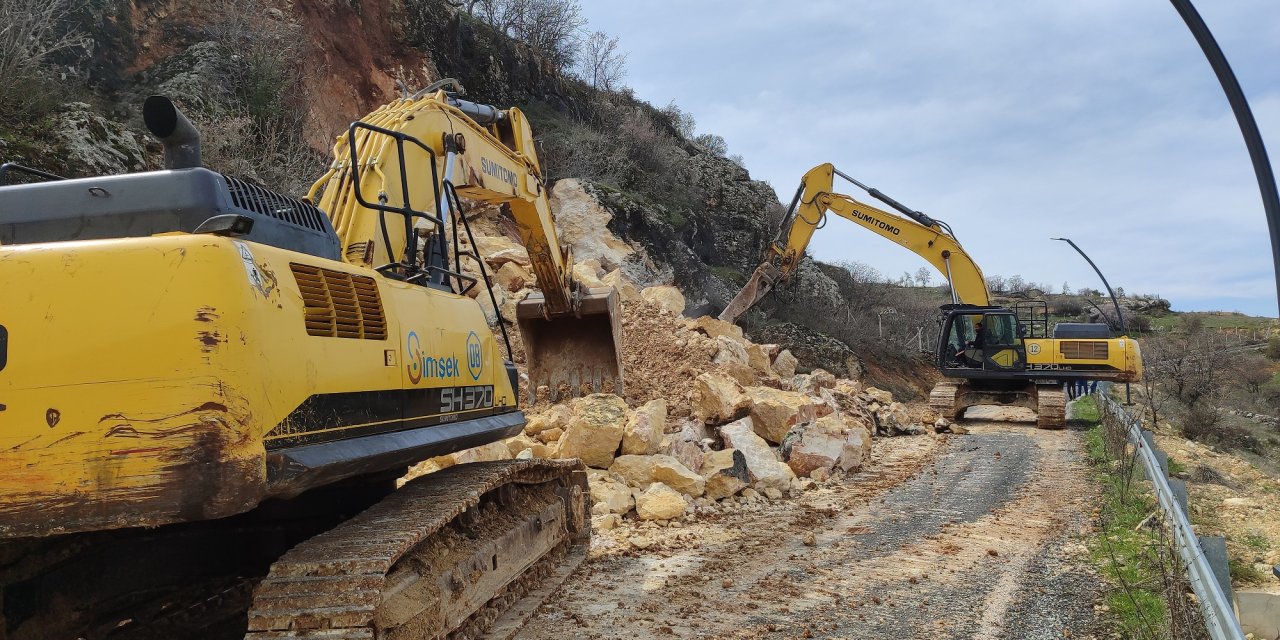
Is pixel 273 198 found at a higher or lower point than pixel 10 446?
higher

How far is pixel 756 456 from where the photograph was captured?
9.29 meters

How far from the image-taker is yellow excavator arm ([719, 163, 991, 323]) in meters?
17.1

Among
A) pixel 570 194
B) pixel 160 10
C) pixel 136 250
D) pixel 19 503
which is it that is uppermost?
pixel 160 10

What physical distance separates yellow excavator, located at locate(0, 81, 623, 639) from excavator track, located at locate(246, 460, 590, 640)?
0.05ft

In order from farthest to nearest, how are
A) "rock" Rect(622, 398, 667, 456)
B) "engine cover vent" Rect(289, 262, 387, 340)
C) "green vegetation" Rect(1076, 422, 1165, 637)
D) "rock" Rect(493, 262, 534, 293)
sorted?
1. "rock" Rect(493, 262, 534, 293)
2. "rock" Rect(622, 398, 667, 456)
3. "green vegetation" Rect(1076, 422, 1165, 637)
4. "engine cover vent" Rect(289, 262, 387, 340)

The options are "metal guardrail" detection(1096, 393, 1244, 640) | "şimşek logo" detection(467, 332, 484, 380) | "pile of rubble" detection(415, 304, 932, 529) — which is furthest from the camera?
"pile of rubble" detection(415, 304, 932, 529)

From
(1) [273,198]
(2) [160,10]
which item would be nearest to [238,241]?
(1) [273,198]

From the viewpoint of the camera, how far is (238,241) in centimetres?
313

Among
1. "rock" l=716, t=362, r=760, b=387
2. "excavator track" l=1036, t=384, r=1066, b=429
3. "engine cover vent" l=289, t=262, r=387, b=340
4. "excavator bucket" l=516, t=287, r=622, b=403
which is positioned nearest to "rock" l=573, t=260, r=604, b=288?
"rock" l=716, t=362, r=760, b=387

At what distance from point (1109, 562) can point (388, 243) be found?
5.65 meters

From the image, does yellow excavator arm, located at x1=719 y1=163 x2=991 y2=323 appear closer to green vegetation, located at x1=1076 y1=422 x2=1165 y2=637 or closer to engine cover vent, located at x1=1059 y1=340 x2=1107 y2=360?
engine cover vent, located at x1=1059 y1=340 x2=1107 y2=360

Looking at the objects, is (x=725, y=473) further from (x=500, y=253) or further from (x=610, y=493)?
(x=500, y=253)

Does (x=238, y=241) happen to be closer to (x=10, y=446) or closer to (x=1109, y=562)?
(x=10, y=446)

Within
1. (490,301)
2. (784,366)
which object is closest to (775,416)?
(490,301)
